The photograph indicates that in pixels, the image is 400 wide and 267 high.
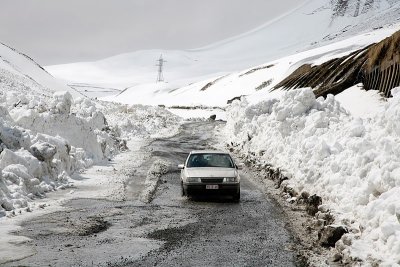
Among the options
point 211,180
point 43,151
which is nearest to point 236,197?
point 211,180

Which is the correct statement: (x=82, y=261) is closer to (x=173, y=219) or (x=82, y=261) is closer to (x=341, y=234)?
(x=173, y=219)

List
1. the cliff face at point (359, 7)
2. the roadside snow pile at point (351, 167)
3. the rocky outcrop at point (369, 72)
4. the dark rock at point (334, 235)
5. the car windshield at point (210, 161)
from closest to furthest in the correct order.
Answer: the roadside snow pile at point (351, 167)
the dark rock at point (334, 235)
the car windshield at point (210, 161)
the rocky outcrop at point (369, 72)
the cliff face at point (359, 7)

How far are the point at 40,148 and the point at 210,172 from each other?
4.84 m

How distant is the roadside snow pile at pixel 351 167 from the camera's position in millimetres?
A: 7434

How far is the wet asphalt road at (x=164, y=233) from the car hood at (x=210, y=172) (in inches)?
26.8

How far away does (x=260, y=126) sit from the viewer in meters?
22.8

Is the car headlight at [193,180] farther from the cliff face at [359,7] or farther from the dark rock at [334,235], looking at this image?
the cliff face at [359,7]

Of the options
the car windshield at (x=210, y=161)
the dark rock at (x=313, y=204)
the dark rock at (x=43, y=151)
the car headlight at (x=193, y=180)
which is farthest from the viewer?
the car windshield at (x=210, y=161)

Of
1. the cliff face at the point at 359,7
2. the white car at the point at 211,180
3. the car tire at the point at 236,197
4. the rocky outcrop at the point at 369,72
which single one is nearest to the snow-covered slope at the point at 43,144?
the white car at the point at 211,180

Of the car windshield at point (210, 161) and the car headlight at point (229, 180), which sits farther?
the car windshield at point (210, 161)

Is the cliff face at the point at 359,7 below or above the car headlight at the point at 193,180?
above

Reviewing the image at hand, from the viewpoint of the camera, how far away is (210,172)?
1345 cm

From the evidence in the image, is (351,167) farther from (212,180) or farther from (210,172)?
(210,172)

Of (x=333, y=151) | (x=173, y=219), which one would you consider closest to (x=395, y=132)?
(x=333, y=151)
